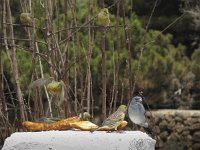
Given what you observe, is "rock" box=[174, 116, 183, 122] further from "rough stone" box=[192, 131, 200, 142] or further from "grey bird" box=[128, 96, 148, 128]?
"grey bird" box=[128, 96, 148, 128]

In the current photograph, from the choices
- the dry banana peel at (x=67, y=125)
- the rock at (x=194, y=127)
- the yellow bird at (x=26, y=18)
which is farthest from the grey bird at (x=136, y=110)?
the rock at (x=194, y=127)

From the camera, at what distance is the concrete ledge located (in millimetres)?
2033

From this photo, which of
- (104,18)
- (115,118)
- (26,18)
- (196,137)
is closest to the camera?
(115,118)

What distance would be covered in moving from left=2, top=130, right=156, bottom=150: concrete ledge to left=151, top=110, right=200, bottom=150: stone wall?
6232 mm

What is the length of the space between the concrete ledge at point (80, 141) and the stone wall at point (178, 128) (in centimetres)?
623

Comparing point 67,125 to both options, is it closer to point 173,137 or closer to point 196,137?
point 196,137

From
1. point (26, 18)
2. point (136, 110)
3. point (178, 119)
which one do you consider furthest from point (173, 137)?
point (136, 110)

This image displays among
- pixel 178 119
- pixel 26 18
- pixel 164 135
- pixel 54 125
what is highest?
pixel 26 18

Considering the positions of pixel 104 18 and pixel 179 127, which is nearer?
pixel 104 18

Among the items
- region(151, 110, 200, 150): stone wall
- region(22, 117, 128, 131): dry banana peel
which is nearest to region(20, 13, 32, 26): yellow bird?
region(22, 117, 128, 131): dry banana peel

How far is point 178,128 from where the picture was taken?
28.6 feet

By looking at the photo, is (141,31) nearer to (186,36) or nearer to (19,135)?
(186,36)

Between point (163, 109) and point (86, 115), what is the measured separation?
7019 millimetres

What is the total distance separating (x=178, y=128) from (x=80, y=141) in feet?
22.2
